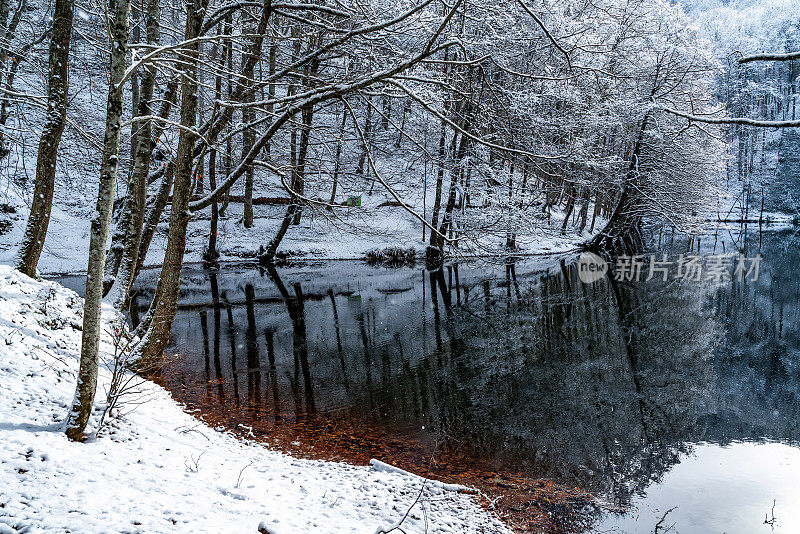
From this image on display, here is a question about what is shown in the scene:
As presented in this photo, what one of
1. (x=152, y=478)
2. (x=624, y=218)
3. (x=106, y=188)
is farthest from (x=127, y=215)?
(x=624, y=218)

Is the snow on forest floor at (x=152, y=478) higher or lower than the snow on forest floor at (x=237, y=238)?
lower

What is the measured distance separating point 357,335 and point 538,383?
16.1 ft

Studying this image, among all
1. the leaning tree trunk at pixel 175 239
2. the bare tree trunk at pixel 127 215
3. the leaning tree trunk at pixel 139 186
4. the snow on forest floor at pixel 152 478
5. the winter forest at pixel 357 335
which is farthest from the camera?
the bare tree trunk at pixel 127 215

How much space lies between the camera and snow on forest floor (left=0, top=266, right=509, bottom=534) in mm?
3379

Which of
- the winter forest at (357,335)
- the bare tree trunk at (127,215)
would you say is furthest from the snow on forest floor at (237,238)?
the bare tree trunk at (127,215)

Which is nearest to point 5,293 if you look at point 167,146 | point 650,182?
point 167,146

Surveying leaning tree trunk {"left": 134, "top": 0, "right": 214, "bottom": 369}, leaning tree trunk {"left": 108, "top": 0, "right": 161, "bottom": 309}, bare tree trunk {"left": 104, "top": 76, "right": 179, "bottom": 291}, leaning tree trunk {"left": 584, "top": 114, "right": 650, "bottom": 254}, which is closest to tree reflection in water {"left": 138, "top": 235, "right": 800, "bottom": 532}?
leaning tree trunk {"left": 134, "top": 0, "right": 214, "bottom": 369}

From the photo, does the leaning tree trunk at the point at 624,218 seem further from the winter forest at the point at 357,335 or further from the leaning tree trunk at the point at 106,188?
the leaning tree trunk at the point at 106,188

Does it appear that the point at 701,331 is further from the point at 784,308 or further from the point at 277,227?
the point at 277,227

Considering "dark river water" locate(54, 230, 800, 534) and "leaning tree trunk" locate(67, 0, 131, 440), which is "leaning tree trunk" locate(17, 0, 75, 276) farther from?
"leaning tree trunk" locate(67, 0, 131, 440)

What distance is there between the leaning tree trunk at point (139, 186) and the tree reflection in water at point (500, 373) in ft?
6.04

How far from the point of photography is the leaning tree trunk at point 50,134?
22.5ft

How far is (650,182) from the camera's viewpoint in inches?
1159

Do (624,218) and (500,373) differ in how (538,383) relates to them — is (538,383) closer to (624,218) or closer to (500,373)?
(500,373)
